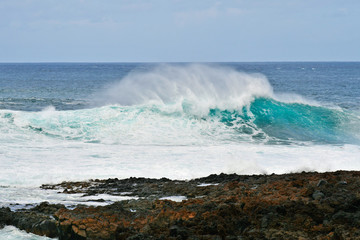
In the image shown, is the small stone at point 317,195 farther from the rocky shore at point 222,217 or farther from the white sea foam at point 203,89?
the white sea foam at point 203,89

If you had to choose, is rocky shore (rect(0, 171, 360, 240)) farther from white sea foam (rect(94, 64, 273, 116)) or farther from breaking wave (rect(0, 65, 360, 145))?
white sea foam (rect(94, 64, 273, 116))

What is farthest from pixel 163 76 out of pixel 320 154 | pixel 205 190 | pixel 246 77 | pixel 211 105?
pixel 205 190

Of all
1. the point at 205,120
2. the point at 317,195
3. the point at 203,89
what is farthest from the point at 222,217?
the point at 203,89

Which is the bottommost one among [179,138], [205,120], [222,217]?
→ [179,138]

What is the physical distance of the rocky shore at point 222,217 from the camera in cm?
586

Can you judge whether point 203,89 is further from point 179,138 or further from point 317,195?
point 317,195

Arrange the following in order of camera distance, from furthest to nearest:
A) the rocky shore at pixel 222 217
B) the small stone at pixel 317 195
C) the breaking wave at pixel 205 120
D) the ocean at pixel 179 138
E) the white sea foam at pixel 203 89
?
the white sea foam at pixel 203 89 < the breaking wave at pixel 205 120 < the ocean at pixel 179 138 < the small stone at pixel 317 195 < the rocky shore at pixel 222 217

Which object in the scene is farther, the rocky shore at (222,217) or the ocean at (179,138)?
the ocean at (179,138)

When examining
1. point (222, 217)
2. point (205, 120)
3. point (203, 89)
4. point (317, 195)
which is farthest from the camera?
point (203, 89)

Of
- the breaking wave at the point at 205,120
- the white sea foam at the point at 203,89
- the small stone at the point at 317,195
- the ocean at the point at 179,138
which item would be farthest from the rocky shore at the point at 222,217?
the white sea foam at the point at 203,89

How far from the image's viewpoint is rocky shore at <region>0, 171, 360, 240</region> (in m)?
5.86

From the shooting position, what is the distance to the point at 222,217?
628cm

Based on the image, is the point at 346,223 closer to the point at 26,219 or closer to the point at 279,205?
the point at 279,205

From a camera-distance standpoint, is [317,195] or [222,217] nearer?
[222,217]
